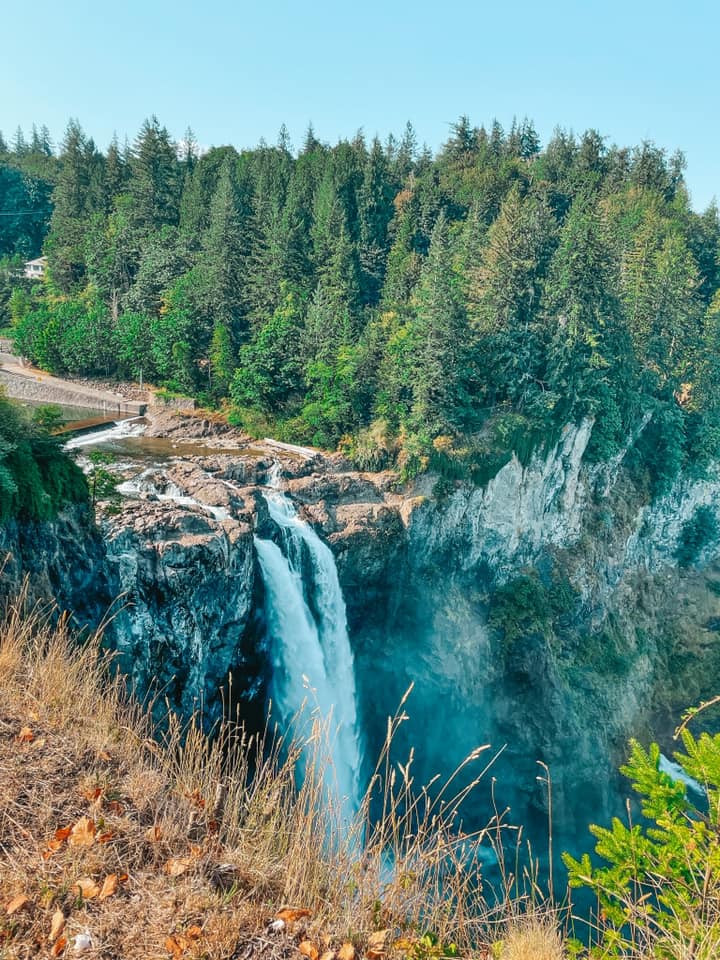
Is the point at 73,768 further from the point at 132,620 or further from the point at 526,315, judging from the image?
the point at 526,315

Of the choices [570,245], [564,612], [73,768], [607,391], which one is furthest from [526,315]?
[73,768]

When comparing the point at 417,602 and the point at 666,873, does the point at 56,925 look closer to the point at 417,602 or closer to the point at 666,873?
the point at 666,873

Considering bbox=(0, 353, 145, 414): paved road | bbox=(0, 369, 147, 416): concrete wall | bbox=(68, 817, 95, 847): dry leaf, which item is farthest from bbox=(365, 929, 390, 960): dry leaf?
bbox=(0, 369, 147, 416): concrete wall

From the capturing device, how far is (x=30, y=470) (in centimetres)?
1048

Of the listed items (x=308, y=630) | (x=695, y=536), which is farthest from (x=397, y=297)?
(x=695, y=536)

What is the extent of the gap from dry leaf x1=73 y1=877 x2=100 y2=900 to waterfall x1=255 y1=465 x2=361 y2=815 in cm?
1415

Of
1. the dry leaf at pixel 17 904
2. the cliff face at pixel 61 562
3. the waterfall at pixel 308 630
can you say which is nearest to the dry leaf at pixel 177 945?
the dry leaf at pixel 17 904

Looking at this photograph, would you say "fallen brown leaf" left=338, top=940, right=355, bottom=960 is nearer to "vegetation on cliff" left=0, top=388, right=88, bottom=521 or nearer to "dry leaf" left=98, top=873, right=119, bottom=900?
"dry leaf" left=98, top=873, right=119, bottom=900

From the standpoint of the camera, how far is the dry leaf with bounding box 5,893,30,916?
11.4 feet

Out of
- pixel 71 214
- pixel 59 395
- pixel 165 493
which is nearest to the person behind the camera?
pixel 165 493

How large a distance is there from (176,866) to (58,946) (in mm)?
781

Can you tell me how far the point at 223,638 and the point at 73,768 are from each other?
12.1 meters

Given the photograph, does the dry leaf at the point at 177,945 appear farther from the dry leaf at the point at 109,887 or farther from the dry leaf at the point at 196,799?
the dry leaf at the point at 196,799

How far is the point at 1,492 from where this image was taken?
9.80 m
